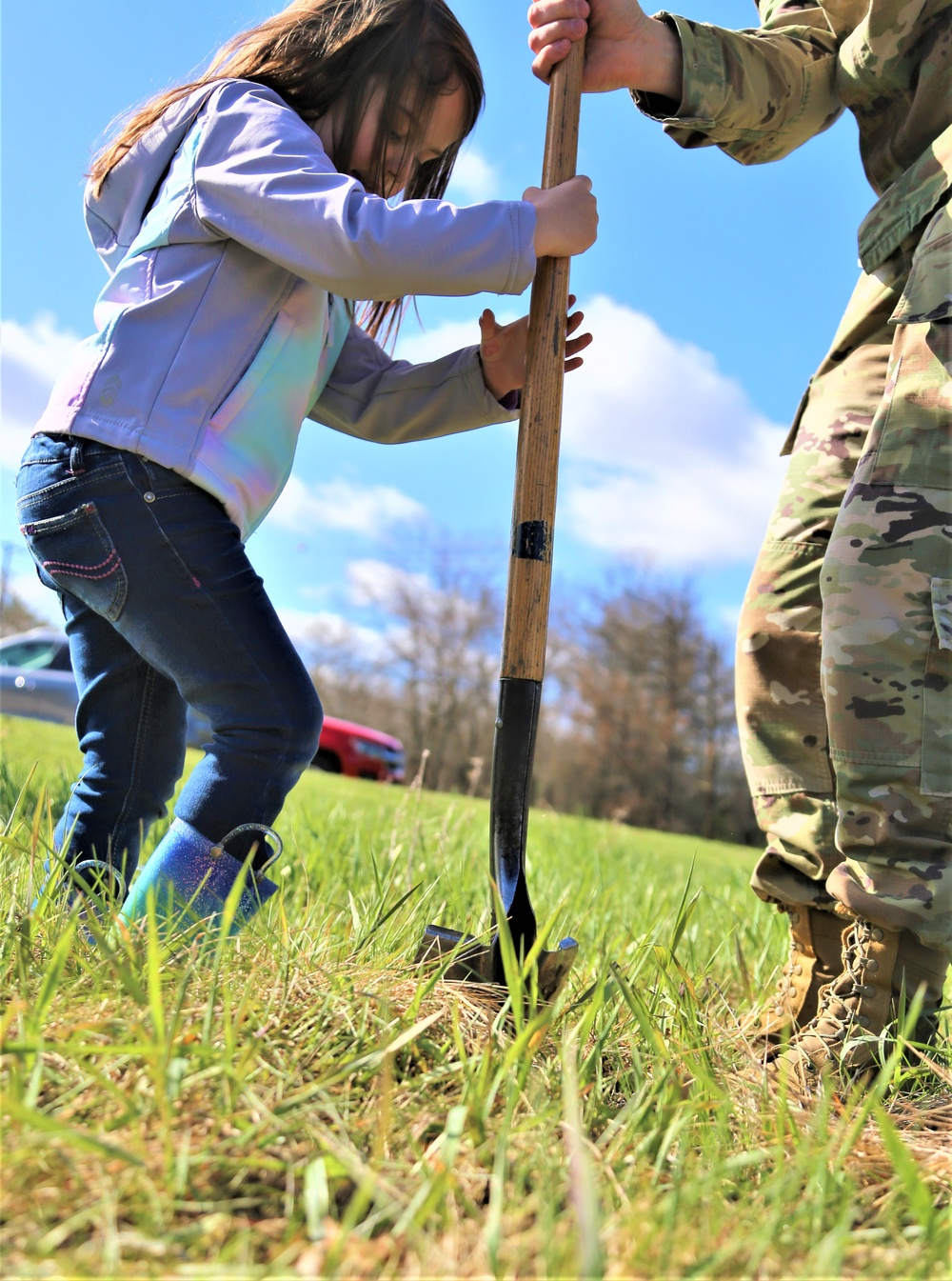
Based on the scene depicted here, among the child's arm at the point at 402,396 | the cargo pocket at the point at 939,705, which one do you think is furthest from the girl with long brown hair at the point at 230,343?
the cargo pocket at the point at 939,705

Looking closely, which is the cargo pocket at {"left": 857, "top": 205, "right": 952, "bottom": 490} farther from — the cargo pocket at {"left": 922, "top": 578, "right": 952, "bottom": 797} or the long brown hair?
the long brown hair

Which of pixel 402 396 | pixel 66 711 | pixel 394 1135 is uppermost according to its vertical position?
pixel 402 396

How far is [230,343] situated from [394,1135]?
1328 mm

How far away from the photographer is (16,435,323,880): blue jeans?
1.65 meters

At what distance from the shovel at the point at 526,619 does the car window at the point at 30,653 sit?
16.8 meters

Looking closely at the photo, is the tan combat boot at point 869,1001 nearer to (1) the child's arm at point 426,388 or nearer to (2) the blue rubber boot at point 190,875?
(2) the blue rubber boot at point 190,875

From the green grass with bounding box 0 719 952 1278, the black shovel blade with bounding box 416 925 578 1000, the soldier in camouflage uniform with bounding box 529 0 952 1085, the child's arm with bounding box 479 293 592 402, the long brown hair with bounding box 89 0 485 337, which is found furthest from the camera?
the child's arm with bounding box 479 293 592 402

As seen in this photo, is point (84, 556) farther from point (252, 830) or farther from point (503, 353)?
point (503, 353)

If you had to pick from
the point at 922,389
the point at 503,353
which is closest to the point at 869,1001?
the point at 922,389

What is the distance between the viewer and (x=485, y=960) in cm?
159

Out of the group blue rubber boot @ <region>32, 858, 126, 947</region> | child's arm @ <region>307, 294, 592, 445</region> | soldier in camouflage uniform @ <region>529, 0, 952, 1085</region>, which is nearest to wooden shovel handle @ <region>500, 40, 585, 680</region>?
child's arm @ <region>307, 294, 592, 445</region>

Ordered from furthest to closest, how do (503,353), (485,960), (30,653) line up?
1. (30,653)
2. (503,353)
3. (485,960)

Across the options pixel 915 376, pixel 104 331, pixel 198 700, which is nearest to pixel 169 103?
pixel 104 331

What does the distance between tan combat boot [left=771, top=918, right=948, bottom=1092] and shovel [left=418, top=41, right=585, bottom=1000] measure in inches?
18.4
